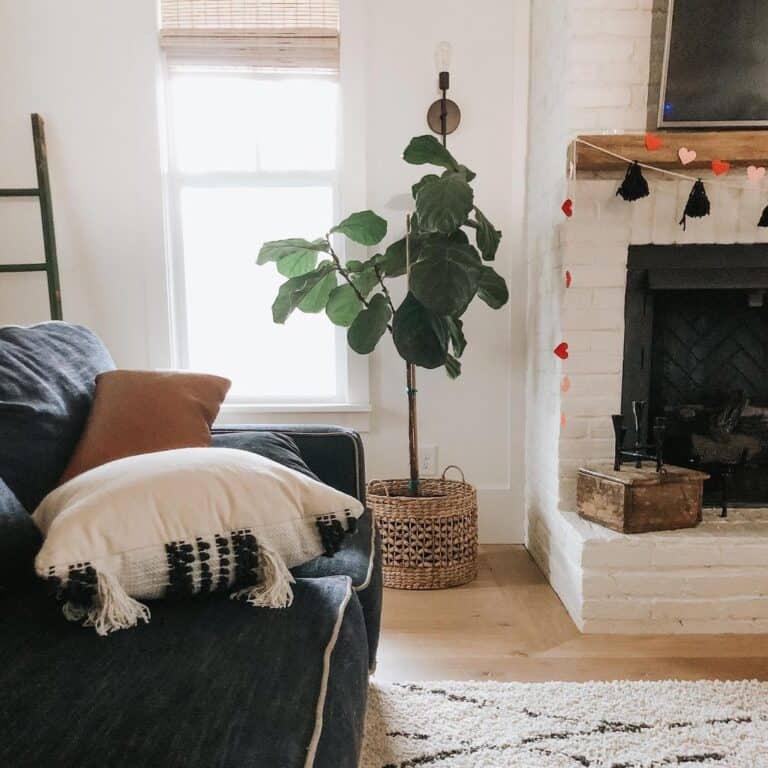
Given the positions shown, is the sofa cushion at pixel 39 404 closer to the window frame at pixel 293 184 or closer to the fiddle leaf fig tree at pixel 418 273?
the fiddle leaf fig tree at pixel 418 273

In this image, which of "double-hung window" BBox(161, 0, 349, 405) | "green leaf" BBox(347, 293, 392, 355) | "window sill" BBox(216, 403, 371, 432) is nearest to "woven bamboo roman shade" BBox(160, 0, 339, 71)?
"double-hung window" BBox(161, 0, 349, 405)

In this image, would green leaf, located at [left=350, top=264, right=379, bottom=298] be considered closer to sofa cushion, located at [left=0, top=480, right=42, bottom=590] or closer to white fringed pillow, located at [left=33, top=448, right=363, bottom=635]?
white fringed pillow, located at [left=33, top=448, right=363, bottom=635]

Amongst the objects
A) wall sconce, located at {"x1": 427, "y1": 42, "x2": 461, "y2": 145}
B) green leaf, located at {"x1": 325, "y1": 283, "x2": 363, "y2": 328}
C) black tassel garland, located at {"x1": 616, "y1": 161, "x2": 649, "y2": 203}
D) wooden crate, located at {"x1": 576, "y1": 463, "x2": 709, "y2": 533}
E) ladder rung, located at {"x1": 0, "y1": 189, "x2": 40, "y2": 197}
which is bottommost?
wooden crate, located at {"x1": 576, "y1": 463, "x2": 709, "y2": 533}

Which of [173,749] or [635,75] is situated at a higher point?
[635,75]

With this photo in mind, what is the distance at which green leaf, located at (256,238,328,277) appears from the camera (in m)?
2.25

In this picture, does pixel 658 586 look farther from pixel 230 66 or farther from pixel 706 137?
pixel 230 66

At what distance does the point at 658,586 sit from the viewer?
6.31 ft

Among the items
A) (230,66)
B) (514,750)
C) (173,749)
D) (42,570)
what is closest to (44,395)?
(42,570)

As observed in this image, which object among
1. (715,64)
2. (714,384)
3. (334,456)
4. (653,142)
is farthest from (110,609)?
(715,64)

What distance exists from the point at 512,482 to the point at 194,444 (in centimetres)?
156

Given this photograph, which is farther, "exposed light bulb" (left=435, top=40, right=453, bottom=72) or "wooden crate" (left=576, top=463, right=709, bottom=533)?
"exposed light bulb" (left=435, top=40, right=453, bottom=72)

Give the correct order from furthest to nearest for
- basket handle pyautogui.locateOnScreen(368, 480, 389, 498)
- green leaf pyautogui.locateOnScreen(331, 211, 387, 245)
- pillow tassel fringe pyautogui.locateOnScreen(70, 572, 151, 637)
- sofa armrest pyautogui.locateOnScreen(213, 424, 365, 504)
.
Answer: basket handle pyautogui.locateOnScreen(368, 480, 389, 498) → green leaf pyautogui.locateOnScreen(331, 211, 387, 245) → sofa armrest pyautogui.locateOnScreen(213, 424, 365, 504) → pillow tassel fringe pyautogui.locateOnScreen(70, 572, 151, 637)

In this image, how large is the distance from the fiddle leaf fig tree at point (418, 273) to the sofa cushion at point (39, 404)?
81 cm

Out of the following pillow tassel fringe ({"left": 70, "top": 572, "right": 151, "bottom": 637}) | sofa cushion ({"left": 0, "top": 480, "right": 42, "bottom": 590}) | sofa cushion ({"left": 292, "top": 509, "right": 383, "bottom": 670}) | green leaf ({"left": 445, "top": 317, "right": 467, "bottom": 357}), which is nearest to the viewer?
pillow tassel fringe ({"left": 70, "top": 572, "right": 151, "bottom": 637})
